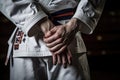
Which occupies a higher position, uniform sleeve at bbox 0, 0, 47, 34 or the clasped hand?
uniform sleeve at bbox 0, 0, 47, 34

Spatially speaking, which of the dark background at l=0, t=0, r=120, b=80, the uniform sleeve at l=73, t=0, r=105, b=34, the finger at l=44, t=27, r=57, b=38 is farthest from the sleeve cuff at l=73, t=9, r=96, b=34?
the dark background at l=0, t=0, r=120, b=80

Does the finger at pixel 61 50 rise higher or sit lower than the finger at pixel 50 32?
lower

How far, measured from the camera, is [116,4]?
3637 millimetres

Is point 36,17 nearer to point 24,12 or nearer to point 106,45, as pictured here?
point 24,12

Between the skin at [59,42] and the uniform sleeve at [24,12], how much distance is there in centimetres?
5

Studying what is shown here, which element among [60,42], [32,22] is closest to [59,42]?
[60,42]

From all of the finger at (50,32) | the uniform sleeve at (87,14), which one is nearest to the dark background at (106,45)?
the uniform sleeve at (87,14)

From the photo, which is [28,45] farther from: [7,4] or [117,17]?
[117,17]

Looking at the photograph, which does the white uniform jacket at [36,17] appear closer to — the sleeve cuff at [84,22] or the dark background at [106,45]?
the sleeve cuff at [84,22]

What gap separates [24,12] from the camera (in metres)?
0.86

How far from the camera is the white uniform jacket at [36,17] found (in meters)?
0.86

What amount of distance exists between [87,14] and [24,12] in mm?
230

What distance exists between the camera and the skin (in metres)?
0.84

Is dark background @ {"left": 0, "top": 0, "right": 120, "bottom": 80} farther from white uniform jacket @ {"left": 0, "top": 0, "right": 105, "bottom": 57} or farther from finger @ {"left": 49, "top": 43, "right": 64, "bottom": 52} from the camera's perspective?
finger @ {"left": 49, "top": 43, "right": 64, "bottom": 52}
